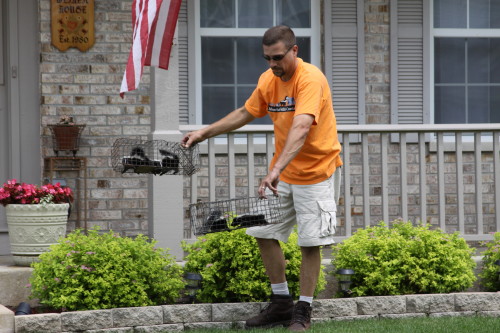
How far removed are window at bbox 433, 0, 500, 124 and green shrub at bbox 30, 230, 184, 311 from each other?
4.02 meters

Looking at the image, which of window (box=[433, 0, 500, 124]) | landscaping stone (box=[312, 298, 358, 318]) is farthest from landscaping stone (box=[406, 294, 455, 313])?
window (box=[433, 0, 500, 124])

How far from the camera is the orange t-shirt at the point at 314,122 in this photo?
513 cm

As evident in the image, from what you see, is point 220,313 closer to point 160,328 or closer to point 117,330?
point 160,328

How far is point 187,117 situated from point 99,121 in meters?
0.84

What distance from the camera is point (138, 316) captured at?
5559mm

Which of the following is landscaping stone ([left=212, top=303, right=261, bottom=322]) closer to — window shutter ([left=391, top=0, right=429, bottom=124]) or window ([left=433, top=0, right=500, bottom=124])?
window shutter ([left=391, top=0, right=429, bottom=124])

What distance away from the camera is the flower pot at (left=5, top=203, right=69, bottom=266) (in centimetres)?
640

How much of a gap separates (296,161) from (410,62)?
3.77m

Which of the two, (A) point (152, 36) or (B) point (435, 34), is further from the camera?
(B) point (435, 34)

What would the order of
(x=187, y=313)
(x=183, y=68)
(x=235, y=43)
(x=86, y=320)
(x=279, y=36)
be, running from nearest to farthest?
1. (x=279, y=36)
2. (x=86, y=320)
3. (x=187, y=313)
4. (x=183, y=68)
5. (x=235, y=43)

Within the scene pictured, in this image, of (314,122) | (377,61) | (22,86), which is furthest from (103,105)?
(314,122)

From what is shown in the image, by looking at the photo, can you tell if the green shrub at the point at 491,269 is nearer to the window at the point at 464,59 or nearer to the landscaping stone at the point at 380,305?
the landscaping stone at the point at 380,305

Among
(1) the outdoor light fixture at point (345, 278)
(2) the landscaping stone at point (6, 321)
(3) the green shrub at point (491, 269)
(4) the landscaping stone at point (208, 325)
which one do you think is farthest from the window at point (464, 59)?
(2) the landscaping stone at point (6, 321)

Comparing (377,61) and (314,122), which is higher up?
(377,61)
